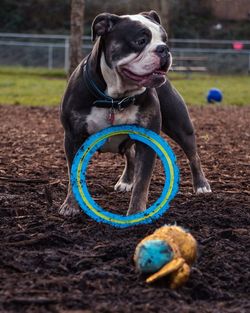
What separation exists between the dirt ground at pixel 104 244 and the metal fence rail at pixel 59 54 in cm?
2319

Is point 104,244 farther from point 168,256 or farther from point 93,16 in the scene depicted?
point 93,16

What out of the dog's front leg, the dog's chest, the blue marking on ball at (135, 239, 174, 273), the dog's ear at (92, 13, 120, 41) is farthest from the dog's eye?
the blue marking on ball at (135, 239, 174, 273)

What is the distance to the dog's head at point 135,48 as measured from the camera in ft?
16.9

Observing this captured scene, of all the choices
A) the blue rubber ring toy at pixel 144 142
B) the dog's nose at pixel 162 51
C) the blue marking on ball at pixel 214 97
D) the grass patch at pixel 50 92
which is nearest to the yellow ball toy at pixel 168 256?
the blue rubber ring toy at pixel 144 142

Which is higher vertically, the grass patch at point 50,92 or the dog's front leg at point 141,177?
the dog's front leg at point 141,177

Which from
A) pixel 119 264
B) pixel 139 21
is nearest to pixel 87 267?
pixel 119 264

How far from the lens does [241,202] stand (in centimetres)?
611

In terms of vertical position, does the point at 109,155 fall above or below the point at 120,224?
below

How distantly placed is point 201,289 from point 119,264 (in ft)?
1.76

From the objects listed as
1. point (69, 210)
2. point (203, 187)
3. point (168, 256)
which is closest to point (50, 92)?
point (203, 187)

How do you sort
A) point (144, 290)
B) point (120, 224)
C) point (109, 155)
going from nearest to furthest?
point (144, 290) → point (120, 224) → point (109, 155)

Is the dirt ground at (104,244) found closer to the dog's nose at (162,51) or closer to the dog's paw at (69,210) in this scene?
the dog's paw at (69,210)

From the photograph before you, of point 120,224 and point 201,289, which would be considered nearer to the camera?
point 201,289

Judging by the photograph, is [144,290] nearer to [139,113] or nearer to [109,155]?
[139,113]
